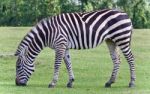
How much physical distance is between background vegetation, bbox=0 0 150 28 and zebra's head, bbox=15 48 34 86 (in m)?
66.2

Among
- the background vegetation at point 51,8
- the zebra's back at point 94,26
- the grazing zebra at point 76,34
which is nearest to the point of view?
the grazing zebra at point 76,34

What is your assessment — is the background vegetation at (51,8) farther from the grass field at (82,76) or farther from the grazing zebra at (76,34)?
the grazing zebra at (76,34)

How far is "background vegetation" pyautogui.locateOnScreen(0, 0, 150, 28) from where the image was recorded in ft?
284

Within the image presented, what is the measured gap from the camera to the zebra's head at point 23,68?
49.9 ft

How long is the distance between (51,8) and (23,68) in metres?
71.3

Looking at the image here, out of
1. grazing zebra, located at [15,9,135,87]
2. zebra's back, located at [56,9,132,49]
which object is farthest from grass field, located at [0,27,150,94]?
zebra's back, located at [56,9,132,49]

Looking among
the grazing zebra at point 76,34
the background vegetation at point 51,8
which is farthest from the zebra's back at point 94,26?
the background vegetation at point 51,8

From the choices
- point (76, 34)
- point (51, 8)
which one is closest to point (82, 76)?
point (76, 34)

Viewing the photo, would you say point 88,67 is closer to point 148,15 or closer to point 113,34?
point 113,34

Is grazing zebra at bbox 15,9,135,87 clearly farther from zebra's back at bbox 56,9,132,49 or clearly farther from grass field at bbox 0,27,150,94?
grass field at bbox 0,27,150,94

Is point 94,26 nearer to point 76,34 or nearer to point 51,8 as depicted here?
point 76,34

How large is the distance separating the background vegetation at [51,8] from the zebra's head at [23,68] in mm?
66224

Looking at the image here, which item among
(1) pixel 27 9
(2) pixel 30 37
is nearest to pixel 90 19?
(2) pixel 30 37

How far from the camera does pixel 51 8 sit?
283ft
